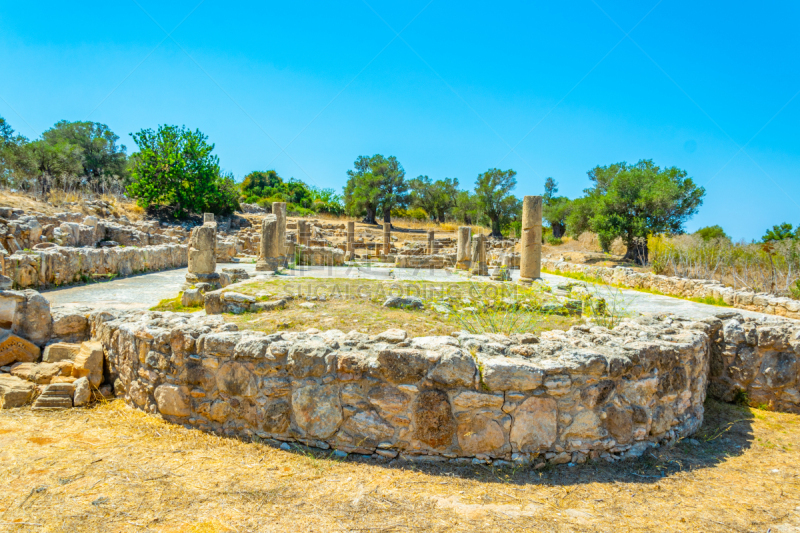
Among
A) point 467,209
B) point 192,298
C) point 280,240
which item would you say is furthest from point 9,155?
point 467,209

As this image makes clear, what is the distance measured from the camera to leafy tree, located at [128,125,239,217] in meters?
31.2

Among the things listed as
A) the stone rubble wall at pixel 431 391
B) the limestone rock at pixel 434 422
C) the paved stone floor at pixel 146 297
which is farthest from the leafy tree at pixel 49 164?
the limestone rock at pixel 434 422

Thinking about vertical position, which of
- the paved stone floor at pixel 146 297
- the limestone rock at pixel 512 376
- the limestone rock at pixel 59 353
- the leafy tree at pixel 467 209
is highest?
the leafy tree at pixel 467 209

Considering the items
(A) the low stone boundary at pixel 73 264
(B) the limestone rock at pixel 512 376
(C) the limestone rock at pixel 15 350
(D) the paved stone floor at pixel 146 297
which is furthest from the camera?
(A) the low stone boundary at pixel 73 264

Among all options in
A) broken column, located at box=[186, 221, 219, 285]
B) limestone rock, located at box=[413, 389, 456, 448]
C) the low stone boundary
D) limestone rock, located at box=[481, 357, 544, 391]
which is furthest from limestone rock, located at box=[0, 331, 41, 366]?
the low stone boundary

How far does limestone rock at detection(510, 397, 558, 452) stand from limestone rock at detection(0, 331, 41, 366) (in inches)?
215

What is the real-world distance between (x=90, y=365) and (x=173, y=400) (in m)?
1.39

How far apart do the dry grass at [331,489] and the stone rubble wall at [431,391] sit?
17 centimetres

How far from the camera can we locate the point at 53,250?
37.4ft

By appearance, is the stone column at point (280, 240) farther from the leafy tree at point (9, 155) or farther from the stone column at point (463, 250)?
the leafy tree at point (9, 155)

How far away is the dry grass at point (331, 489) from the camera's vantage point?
292cm

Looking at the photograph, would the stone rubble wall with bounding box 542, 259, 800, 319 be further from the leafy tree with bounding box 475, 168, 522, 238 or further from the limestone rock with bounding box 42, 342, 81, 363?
the leafy tree with bounding box 475, 168, 522, 238

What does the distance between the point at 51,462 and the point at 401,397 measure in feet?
9.12

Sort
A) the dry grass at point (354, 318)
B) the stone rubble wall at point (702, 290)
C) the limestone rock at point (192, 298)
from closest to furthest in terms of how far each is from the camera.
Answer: the dry grass at point (354, 318)
the limestone rock at point (192, 298)
the stone rubble wall at point (702, 290)
